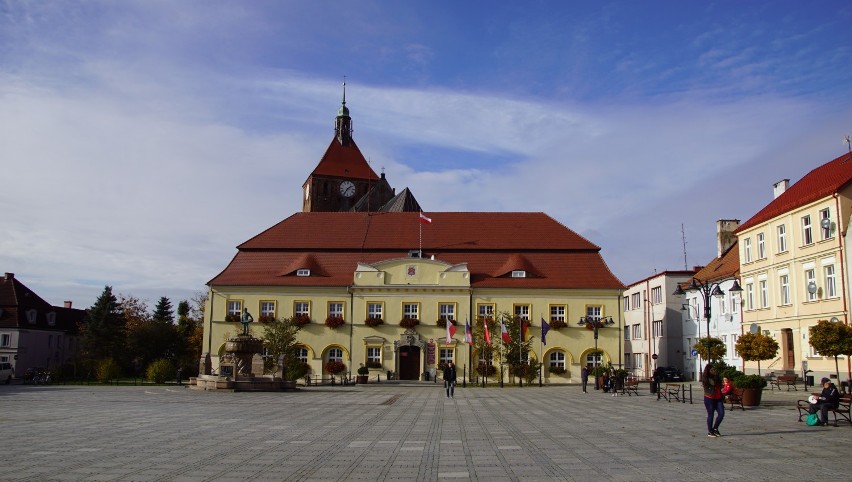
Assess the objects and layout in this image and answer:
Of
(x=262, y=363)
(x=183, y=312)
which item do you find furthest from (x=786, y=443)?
(x=183, y=312)

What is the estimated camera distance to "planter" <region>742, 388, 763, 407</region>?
24328mm

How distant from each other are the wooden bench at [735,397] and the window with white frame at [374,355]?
34146mm

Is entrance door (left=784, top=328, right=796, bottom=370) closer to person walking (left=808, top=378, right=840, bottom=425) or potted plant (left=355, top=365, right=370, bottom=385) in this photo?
person walking (left=808, top=378, right=840, bottom=425)

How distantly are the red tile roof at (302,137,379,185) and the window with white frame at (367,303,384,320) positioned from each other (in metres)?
48.8

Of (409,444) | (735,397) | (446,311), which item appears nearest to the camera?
(409,444)

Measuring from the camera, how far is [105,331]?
67938 millimetres

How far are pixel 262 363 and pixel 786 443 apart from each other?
1176 inches

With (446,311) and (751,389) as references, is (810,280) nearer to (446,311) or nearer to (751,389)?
(751,389)

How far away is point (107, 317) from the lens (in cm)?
6881

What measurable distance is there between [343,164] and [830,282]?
3102 inches

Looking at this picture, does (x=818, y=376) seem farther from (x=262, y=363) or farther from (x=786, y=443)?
(x=262, y=363)

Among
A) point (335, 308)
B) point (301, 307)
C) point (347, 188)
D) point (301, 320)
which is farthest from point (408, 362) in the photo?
point (347, 188)

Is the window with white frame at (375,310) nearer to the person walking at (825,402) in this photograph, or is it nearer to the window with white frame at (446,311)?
the window with white frame at (446,311)

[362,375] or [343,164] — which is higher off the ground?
[343,164]
